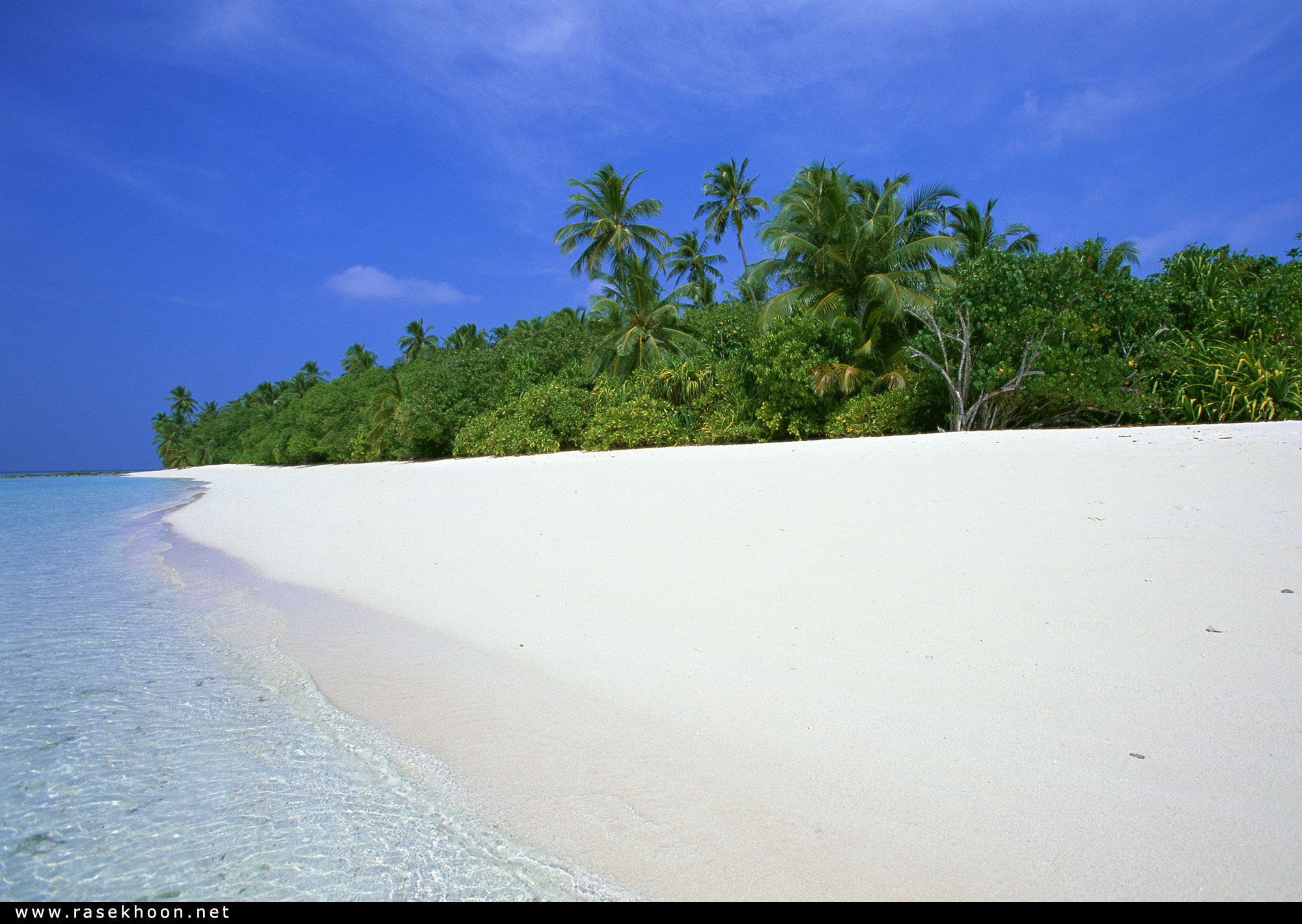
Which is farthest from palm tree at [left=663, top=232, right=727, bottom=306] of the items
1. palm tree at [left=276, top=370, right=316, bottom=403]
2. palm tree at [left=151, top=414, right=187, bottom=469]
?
palm tree at [left=151, top=414, right=187, bottom=469]

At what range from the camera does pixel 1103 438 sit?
683cm

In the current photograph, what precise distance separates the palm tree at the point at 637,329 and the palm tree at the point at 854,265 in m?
3.58

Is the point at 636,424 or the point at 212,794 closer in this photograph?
the point at 212,794

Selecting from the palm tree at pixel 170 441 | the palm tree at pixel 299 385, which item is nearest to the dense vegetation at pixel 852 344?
the palm tree at pixel 299 385

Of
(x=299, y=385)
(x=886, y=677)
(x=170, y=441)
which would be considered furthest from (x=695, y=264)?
(x=170, y=441)

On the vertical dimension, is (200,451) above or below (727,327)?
below

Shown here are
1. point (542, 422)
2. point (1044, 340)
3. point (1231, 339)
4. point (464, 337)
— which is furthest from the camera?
point (464, 337)

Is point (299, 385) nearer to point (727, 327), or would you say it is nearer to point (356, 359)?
point (356, 359)

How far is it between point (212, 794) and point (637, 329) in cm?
1870

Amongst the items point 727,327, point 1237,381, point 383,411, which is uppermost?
point 727,327

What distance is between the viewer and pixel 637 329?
20.1 metres

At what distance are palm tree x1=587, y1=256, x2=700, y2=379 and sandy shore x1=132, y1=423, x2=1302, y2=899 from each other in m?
14.6

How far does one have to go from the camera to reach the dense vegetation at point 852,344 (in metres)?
9.92

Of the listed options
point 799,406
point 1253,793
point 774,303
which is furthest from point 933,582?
point 774,303
